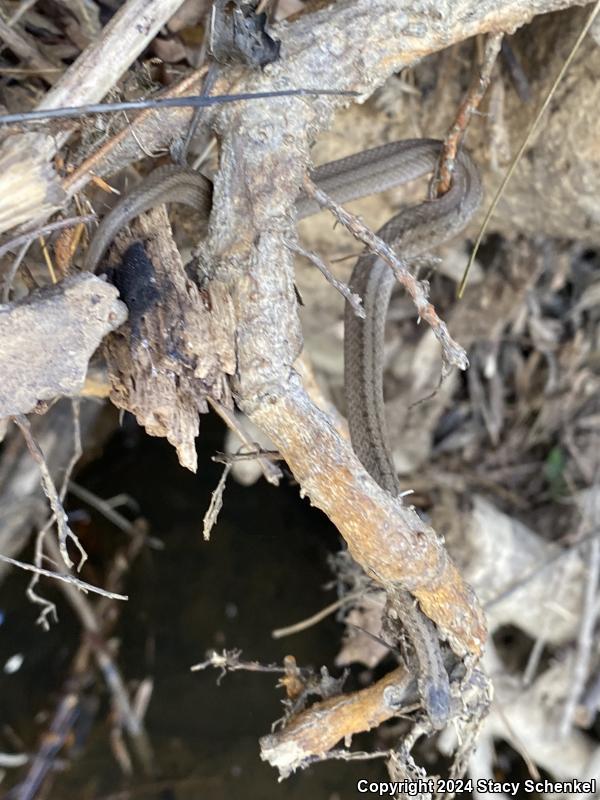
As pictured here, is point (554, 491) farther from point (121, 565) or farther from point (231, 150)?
point (231, 150)

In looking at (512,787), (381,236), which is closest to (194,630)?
(512,787)

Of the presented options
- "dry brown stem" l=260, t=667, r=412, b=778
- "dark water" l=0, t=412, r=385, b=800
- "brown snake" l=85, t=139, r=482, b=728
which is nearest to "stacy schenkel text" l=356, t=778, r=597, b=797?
"dark water" l=0, t=412, r=385, b=800

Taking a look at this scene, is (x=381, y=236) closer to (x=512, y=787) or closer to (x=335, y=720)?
(x=335, y=720)

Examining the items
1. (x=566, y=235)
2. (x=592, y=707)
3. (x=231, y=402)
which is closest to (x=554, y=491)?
(x=592, y=707)

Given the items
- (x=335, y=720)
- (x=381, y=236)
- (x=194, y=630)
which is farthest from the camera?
(x=194, y=630)

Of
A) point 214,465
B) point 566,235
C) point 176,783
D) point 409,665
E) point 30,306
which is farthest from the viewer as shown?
point 214,465

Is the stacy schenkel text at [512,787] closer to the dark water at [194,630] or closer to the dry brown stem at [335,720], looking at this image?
the dark water at [194,630]
